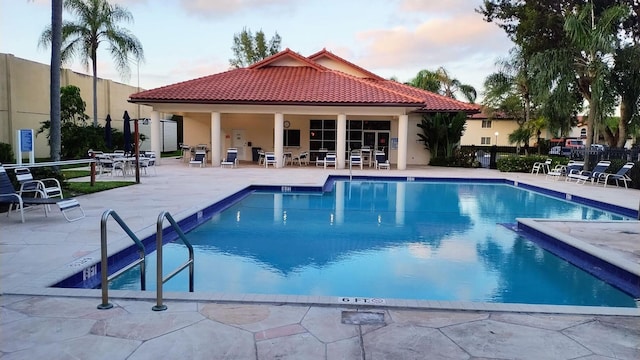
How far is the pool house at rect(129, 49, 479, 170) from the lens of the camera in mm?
21031

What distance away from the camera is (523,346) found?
3.35 metres

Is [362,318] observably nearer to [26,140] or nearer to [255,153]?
[26,140]

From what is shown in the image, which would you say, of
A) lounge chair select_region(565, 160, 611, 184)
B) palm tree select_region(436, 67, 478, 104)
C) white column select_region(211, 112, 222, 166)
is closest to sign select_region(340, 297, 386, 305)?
lounge chair select_region(565, 160, 611, 184)

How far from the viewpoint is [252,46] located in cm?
4675

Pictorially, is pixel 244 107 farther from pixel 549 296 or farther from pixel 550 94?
pixel 549 296

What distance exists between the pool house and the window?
0.05 metres

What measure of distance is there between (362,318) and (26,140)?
8995 millimetres

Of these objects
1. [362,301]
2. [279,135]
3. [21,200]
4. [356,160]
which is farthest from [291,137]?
[362,301]

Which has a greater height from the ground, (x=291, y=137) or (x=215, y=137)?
(x=291, y=137)

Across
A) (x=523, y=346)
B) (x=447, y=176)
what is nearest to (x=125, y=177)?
(x=447, y=176)

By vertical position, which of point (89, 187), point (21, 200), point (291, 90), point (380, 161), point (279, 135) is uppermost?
point (291, 90)

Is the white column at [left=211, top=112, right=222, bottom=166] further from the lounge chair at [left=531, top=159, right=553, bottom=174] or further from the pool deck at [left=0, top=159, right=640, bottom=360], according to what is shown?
the pool deck at [left=0, top=159, right=640, bottom=360]

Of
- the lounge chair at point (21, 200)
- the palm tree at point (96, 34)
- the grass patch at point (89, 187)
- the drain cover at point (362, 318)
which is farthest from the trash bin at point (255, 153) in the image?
the drain cover at point (362, 318)

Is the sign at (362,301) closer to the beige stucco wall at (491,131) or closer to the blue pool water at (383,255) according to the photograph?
the blue pool water at (383,255)
